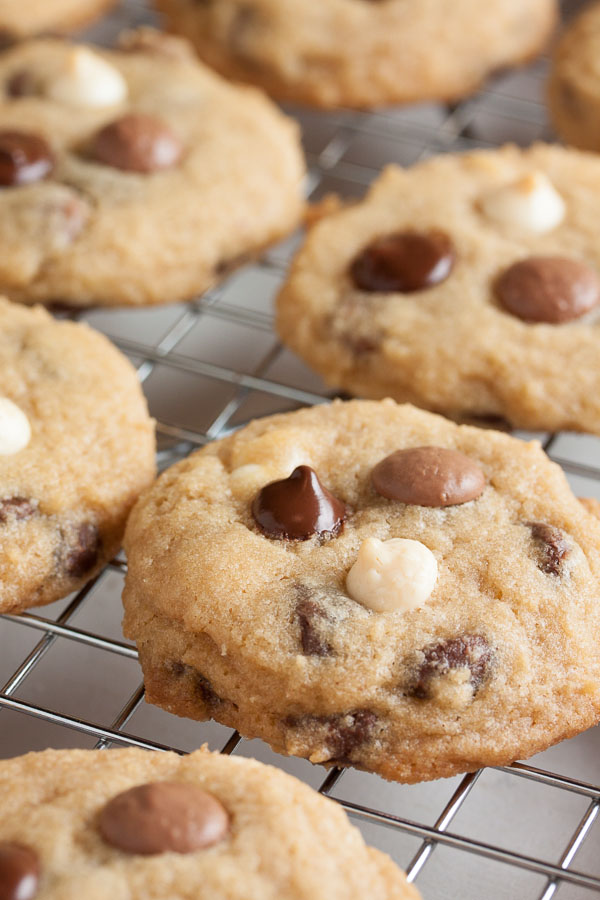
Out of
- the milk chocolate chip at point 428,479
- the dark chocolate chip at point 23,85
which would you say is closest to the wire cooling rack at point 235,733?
the milk chocolate chip at point 428,479

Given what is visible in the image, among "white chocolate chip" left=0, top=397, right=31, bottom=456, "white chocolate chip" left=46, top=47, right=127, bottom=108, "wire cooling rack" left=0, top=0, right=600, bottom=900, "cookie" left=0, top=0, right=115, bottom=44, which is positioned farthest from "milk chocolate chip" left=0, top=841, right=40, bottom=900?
"cookie" left=0, top=0, right=115, bottom=44

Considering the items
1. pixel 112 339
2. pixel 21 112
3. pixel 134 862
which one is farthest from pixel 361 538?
pixel 21 112

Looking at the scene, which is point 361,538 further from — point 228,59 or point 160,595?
point 228,59

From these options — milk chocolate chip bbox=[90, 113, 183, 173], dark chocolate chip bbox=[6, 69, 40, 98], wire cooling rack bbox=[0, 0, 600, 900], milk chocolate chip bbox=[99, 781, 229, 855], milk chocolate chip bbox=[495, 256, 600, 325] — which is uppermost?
milk chocolate chip bbox=[495, 256, 600, 325]

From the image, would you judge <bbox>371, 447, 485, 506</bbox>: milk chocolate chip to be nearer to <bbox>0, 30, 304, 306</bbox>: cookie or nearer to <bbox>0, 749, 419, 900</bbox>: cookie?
<bbox>0, 749, 419, 900</bbox>: cookie

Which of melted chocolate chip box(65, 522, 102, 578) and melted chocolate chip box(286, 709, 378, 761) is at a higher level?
melted chocolate chip box(286, 709, 378, 761)

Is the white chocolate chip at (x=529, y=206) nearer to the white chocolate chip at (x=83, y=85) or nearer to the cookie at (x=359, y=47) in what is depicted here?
the cookie at (x=359, y=47)
